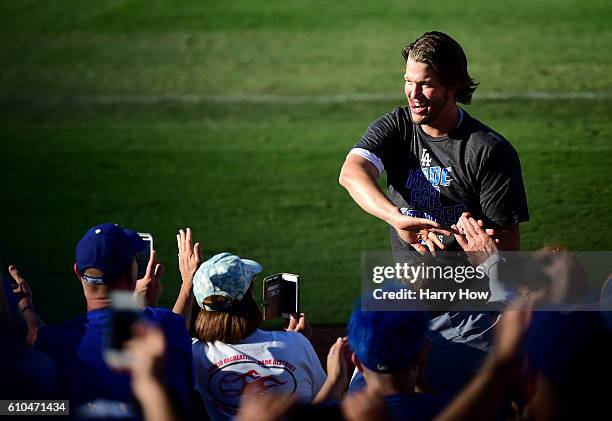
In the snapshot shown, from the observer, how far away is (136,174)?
10.8 m

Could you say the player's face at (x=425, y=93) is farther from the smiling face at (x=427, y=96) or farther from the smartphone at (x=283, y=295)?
the smartphone at (x=283, y=295)

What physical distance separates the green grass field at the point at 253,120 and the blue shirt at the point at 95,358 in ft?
12.1

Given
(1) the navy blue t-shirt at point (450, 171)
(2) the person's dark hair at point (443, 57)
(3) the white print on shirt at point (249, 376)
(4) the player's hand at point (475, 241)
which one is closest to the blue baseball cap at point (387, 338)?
(3) the white print on shirt at point (249, 376)

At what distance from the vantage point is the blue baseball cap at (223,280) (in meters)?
4.34

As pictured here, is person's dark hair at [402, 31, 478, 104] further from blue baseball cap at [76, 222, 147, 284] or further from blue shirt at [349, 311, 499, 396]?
blue baseball cap at [76, 222, 147, 284]

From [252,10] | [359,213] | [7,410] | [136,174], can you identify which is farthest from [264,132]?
[7,410]

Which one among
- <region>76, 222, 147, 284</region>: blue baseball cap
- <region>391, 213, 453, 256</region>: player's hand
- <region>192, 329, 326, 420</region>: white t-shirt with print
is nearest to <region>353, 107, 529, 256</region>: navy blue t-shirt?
<region>391, 213, 453, 256</region>: player's hand

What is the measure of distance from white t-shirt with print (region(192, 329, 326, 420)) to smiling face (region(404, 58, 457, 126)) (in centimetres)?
135

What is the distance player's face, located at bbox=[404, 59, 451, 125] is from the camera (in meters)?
5.00

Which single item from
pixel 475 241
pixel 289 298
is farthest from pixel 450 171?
pixel 289 298

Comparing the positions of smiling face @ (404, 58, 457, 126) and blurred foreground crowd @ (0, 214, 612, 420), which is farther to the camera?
smiling face @ (404, 58, 457, 126)

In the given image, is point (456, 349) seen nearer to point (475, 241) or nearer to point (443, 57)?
point (475, 241)

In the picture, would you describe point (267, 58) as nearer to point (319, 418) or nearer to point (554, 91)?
point (554, 91)

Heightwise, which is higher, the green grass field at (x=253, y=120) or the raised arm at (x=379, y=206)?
the green grass field at (x=253, y=120)
